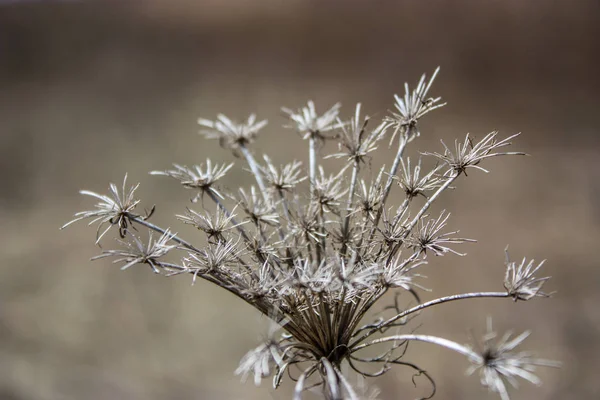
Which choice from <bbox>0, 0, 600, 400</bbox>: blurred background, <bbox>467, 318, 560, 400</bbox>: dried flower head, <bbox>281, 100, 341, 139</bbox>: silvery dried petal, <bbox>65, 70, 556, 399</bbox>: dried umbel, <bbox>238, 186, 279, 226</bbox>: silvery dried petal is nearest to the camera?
<bbox>467, 318, 560, 400</bbox>: dried flower head

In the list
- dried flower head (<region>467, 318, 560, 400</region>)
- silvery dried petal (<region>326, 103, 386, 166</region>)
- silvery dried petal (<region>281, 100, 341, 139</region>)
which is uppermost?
silvery dried petal (<region>281, 100, 341, 139</region>)

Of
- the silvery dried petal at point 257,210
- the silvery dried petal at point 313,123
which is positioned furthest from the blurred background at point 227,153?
the silvery dried petal at point 257,210

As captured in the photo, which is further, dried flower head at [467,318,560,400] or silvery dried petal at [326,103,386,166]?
silvery dried petal at [326,103,386,166]

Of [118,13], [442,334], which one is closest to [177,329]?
[442,334]

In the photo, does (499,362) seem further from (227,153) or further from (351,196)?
(227,153)

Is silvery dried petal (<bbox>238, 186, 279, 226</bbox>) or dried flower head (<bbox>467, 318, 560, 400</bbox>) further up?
silvery dried petal (<bbox>238, 186, 279, 226</bbox>)

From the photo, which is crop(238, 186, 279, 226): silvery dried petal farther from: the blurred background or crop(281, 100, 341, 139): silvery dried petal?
the blurred background

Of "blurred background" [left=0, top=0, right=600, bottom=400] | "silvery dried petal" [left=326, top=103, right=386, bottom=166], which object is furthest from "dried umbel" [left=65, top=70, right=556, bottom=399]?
"blurred background" [left=0, top=0, right=600, bottom=400]

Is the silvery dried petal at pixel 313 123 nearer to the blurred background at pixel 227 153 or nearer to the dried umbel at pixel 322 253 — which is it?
the dried umbel at pixel 322 253

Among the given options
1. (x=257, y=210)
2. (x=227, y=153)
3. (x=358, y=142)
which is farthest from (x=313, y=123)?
(x=227, y=153)
